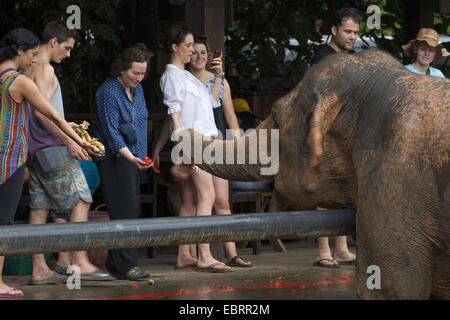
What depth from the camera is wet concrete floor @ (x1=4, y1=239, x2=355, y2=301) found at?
22.8ft

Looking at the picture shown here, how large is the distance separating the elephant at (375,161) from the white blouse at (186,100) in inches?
172

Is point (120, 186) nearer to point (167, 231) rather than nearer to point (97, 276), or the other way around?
point (97, 276)

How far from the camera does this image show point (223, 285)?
743 centimetres

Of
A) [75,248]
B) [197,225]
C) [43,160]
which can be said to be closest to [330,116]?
[197,225]

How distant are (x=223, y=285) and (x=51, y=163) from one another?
169 cm

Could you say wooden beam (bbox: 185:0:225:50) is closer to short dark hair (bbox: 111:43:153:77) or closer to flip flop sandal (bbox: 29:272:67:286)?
short dark hair (bbox: 111:43:153:77)

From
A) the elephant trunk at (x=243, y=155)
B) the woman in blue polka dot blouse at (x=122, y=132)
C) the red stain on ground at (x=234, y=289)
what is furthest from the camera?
the woman in blue polka dot blouse at (x=122, y=132)

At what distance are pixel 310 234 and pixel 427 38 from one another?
6.01 m

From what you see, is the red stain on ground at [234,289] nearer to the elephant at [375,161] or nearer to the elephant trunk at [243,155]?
the elephant trunk at [243,155]

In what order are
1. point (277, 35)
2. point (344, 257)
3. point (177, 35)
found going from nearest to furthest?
point (177, 35) < point (344, 257) < point (277, 35)

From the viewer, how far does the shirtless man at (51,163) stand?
7035 millimetres

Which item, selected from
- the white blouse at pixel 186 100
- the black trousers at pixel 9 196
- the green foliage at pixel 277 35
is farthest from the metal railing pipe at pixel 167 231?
the green foliage at pixel 277 35

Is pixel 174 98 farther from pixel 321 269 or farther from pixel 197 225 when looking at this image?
pixel 197 225

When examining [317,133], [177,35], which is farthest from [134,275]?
[317,133]
